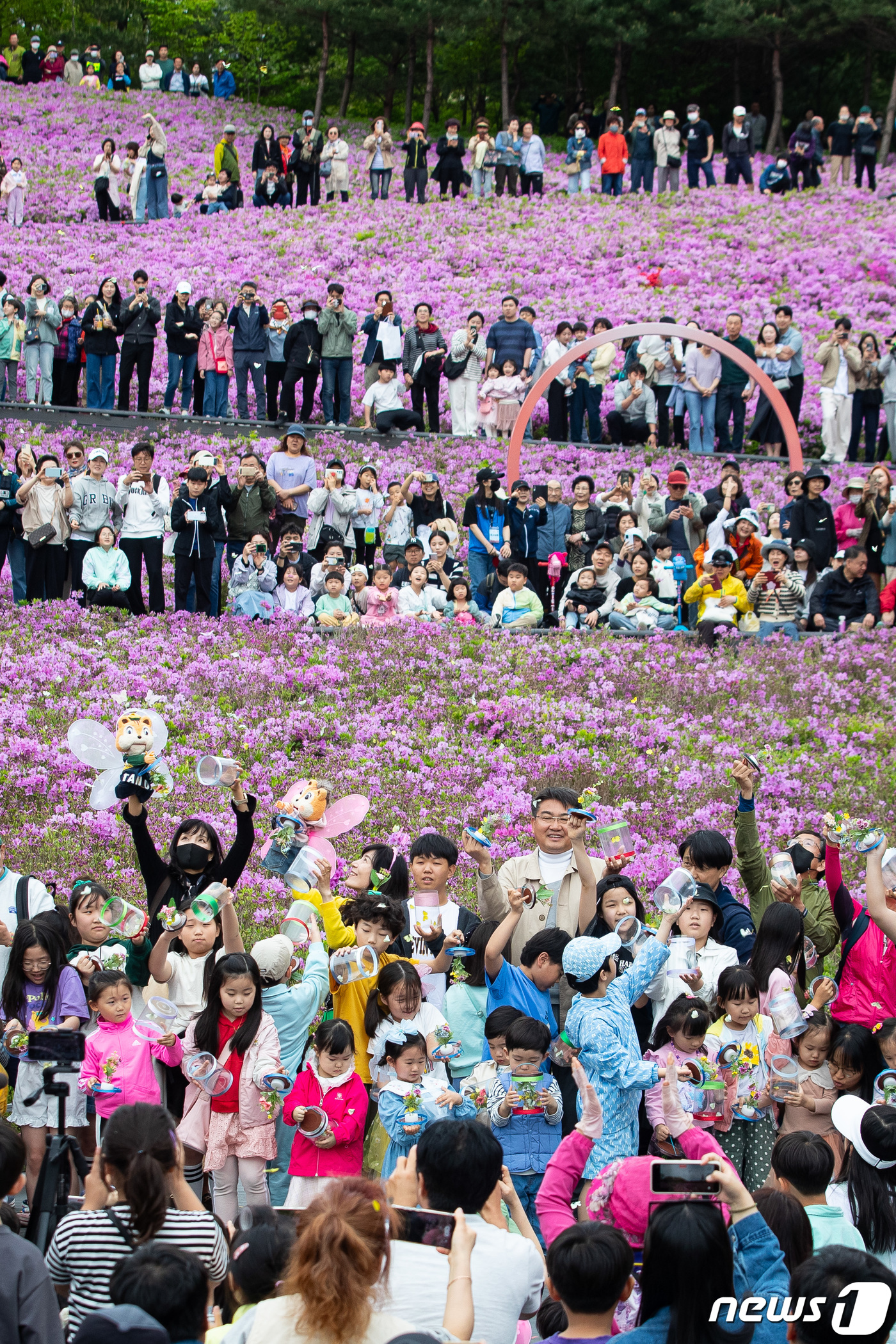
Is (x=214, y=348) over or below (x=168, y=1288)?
over

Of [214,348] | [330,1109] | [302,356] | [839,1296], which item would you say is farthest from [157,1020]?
[214,348]

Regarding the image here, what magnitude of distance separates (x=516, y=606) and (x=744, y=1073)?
8467 millimetres

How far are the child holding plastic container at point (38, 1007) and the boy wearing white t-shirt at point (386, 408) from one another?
13.9m

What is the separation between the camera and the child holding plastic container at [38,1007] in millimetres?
6023

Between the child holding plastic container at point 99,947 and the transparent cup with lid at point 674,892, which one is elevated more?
the transparent cup with lid at point 674,892

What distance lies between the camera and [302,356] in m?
18.8

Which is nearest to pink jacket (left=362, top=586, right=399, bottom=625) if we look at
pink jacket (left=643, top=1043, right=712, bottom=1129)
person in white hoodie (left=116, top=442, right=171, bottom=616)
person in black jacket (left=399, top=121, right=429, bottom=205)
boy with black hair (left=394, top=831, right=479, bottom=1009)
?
person in white hoodie (left=116, top=442, right=171, bottom=616)

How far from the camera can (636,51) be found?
47562 mm

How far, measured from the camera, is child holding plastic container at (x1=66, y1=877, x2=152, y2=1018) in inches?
248

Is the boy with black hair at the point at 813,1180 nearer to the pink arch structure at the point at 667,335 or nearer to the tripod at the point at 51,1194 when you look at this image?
the tripod at the point at 51,1194

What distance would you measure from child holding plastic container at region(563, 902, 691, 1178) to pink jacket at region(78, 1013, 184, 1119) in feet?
6.06

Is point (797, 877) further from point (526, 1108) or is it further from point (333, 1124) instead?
point (333, 1124)

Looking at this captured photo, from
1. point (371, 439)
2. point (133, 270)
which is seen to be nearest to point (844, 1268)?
point (371, 439)

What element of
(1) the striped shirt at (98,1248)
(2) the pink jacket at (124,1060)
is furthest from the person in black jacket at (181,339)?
(1) the striped shirt at (98,1248)
